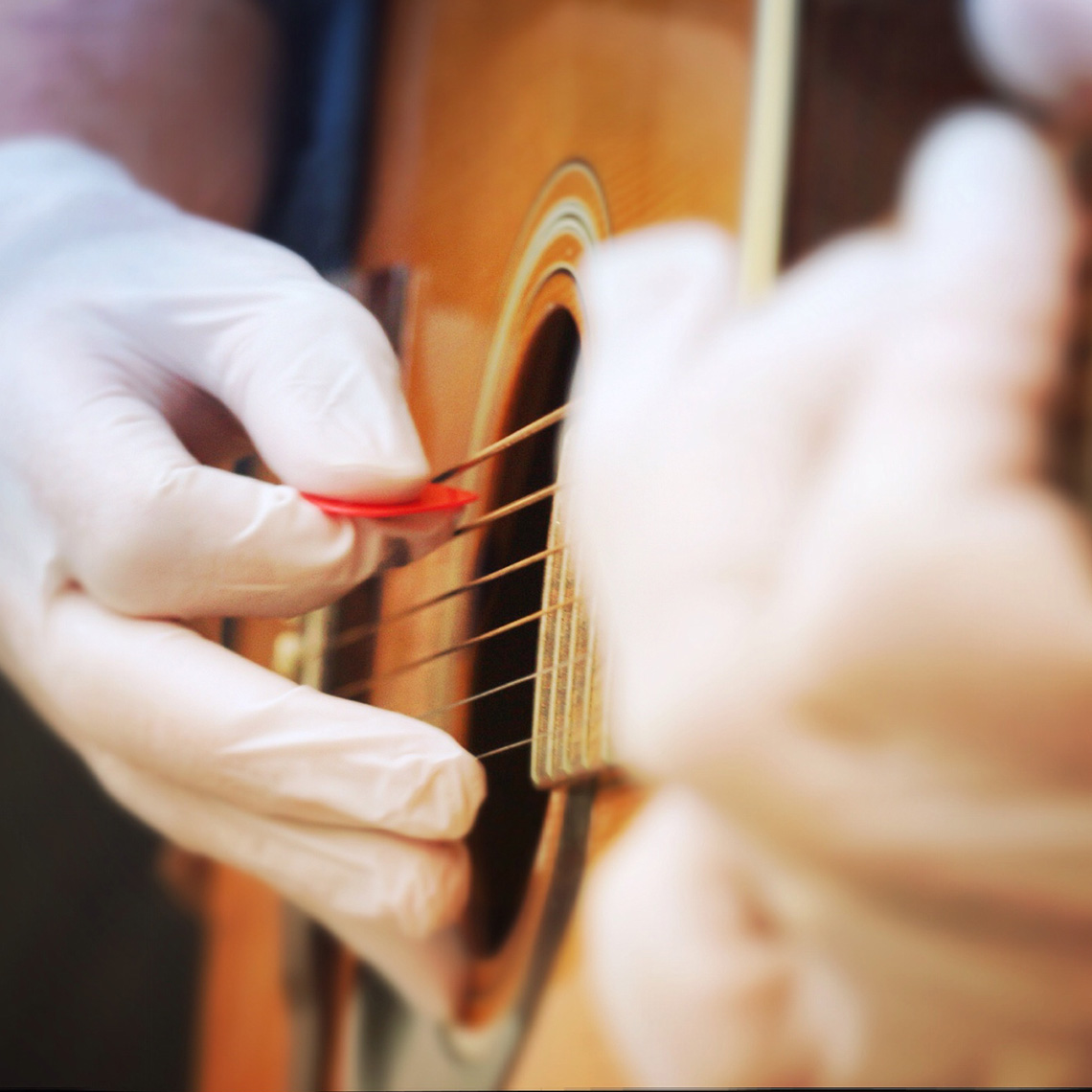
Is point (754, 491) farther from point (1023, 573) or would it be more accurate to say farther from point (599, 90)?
point (599, 90)

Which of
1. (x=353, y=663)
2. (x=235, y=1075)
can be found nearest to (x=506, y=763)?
(x=353, y=663)

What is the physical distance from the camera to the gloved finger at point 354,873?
13.9 inches

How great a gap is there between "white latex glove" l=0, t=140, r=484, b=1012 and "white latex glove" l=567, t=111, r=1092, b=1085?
116mm

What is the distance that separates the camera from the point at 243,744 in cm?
37

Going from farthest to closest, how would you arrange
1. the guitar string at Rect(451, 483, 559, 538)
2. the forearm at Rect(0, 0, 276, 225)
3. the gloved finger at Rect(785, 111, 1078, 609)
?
the forearm at Rect(0, 0, 276, 225) < the guitar string at Rect(451, 483, 559, 538) < the gloved finger at Rect(785, 111, 1078, 609)

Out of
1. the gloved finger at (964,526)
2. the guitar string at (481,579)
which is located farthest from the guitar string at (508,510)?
the gloved finger at (964,526)

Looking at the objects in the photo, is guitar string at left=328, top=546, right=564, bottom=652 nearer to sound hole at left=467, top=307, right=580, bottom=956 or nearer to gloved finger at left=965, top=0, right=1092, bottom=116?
sound hole at left=467, top=307, right=580, bottom=956

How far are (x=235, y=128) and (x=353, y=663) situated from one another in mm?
235

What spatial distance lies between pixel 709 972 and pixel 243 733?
0.63ft

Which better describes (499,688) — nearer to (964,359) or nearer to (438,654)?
(438,654)

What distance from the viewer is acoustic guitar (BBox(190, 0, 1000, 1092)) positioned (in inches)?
9.5

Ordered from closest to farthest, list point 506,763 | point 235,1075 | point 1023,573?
point 1023,573, point 506,763, point 235,1075

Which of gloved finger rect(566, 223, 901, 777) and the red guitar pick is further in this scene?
the red guitar pick

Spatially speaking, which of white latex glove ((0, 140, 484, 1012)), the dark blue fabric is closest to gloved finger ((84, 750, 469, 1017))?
white latex glove ((0, 140, 484, 1012))
